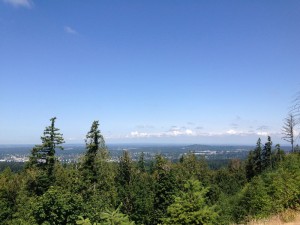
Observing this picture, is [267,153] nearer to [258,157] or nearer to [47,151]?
[258,157]

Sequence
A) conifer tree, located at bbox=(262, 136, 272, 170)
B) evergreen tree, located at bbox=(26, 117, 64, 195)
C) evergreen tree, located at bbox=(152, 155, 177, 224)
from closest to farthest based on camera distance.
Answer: evergreen tree, located at bbox=(26, 117, 64, 195)
evergreen tree, located at bbox=(152, 155, 177, 224)
conifer tree, located at bbox=(262, 136, 272, 170)

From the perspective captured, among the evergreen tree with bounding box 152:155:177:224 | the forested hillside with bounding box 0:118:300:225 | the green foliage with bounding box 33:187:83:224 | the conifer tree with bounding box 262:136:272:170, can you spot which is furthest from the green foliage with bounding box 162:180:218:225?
the conifer tree with bounding box 262:136:272:170

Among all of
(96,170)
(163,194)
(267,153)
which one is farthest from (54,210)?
(267,153)

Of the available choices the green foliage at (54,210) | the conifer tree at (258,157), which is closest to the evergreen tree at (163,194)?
the green foliage at (54,210)

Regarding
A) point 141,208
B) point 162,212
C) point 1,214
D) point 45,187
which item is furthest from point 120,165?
point 45,187

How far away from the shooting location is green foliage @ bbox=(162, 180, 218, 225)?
1258cm

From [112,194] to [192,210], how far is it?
28.3 meters

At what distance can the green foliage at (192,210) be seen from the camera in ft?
41.3

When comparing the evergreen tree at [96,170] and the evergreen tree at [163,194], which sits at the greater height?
the evergreen tree at [96,170]

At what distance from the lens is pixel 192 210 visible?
12.9 m

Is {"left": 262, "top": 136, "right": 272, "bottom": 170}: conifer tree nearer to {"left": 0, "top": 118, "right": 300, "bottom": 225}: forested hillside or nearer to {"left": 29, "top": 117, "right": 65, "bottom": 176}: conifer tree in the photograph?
{"left": 0, "top": 118, "right": 300, "bottom": 225}: forested hillside

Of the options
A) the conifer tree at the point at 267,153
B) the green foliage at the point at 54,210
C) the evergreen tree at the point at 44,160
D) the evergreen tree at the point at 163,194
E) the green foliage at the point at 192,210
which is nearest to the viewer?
the green foliage at the point at 192,210

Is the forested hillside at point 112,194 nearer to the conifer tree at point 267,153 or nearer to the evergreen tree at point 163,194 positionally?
the evergreen tree at point 163,194

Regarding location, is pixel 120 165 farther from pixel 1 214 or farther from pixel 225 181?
pixel 225 181
